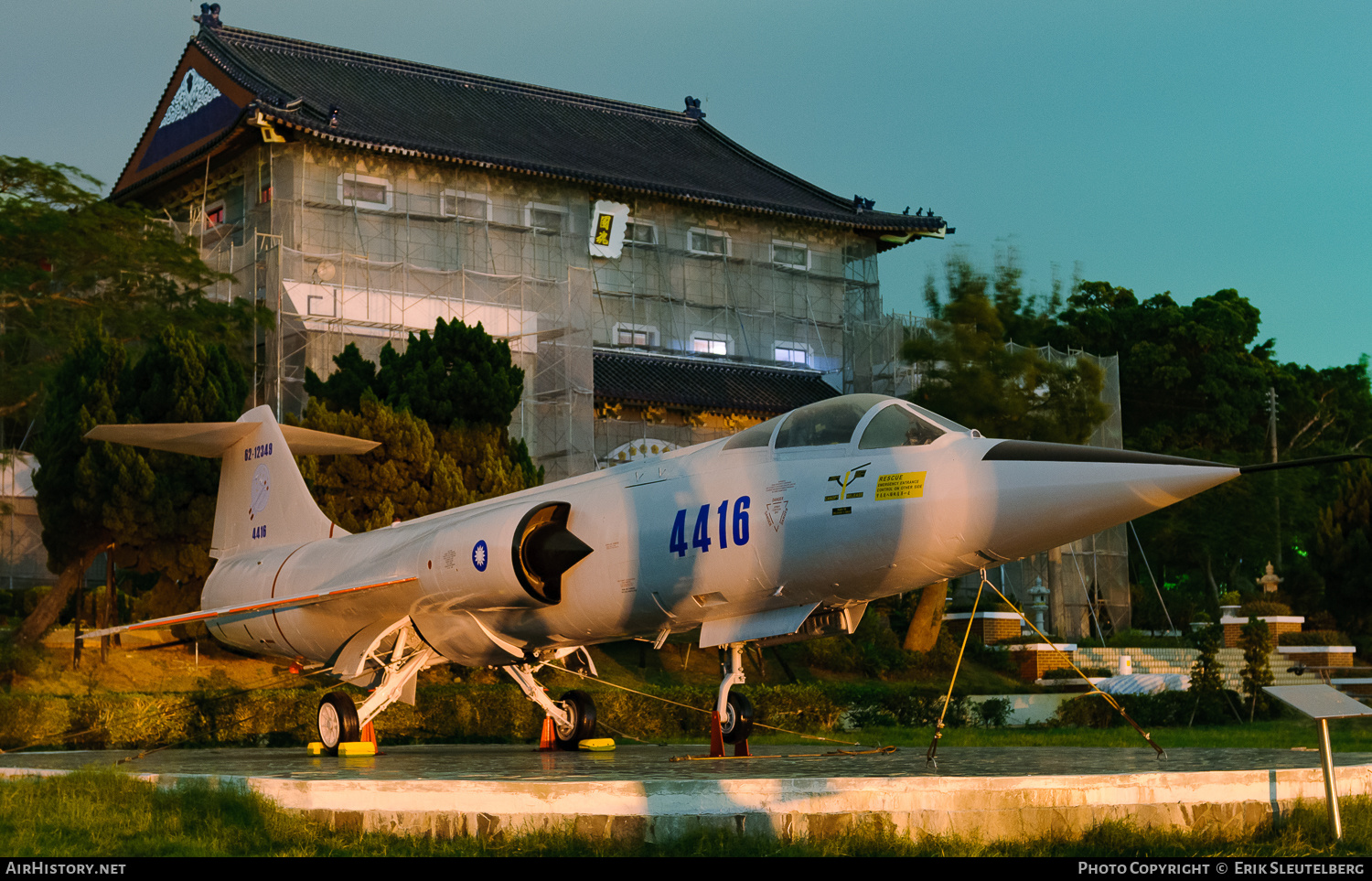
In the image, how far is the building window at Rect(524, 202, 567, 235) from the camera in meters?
46.5

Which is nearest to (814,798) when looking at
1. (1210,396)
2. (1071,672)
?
(1071,672)

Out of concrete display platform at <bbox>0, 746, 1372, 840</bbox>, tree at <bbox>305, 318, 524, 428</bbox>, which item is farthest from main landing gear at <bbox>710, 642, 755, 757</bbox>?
tree at <bbox>305, 318, 524, 428</bbox>

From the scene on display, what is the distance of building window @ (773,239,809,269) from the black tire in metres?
38.4

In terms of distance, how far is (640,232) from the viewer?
49875 mm

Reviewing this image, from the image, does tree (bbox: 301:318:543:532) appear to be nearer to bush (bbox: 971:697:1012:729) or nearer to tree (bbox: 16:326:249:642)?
tree (bbox: 16:326:249:642)

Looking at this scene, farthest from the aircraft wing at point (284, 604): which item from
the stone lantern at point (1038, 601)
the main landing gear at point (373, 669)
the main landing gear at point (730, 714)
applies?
the stone lantern at point (1038, 601)

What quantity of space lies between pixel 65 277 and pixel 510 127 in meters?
22.5

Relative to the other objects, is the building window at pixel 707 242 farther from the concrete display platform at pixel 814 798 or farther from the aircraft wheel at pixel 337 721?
the concrete display platform at pixel 814 798

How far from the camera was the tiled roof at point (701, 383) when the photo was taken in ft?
145

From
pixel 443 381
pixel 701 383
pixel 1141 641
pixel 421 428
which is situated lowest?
pixel 1141 641

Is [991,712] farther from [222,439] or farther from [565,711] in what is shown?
[222,439]

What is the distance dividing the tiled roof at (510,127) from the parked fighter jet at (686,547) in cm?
2687

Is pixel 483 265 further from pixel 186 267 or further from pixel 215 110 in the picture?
pixel 186 267

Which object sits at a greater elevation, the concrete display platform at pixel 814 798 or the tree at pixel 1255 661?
the concrete display platform at pixel 814 798
